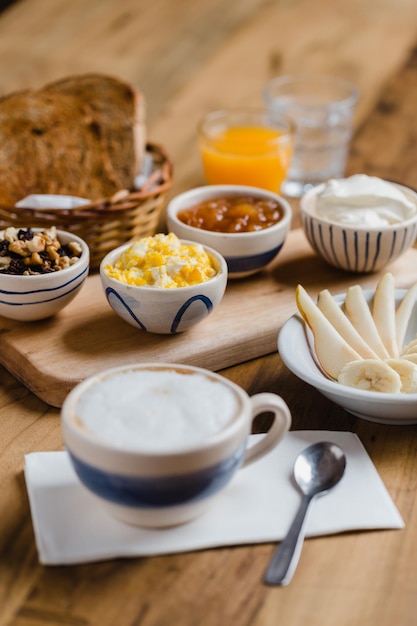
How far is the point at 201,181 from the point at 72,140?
435mm

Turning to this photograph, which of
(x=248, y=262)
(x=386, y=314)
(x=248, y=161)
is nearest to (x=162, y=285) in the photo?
(x=248, y=262)

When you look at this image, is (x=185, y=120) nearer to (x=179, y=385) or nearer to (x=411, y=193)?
(x=411, y=193)

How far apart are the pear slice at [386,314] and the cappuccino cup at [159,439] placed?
44cm

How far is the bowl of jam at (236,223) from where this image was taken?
1985mm

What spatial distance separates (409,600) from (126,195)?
1220mm

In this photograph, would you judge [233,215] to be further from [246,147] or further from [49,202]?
[246,147]

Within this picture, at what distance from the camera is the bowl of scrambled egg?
5.66 feet

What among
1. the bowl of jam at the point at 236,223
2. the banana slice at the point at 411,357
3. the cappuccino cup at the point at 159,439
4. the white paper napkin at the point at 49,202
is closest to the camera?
the cappuccino cup at the point at 159,439

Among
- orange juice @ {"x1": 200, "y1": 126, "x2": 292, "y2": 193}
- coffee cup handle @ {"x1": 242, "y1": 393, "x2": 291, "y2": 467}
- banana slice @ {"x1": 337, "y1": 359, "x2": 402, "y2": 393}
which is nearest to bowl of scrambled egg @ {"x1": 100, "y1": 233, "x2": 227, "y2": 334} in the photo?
banana slice @ {"x1": 337, "y1": 359, "x2": 402, "y2": 393}

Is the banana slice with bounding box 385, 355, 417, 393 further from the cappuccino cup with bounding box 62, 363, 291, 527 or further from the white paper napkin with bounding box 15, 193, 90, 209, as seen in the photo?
the white paper napkin with bounding box 15, 193, 90, 209

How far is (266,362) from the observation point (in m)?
1.82

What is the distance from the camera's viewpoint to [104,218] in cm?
204

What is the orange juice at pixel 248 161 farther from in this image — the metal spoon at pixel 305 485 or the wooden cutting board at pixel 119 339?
the metal spoon at pixel 305 485

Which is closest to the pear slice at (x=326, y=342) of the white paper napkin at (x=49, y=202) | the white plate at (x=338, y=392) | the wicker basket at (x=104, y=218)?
the white plate at (x=338, y=392)
